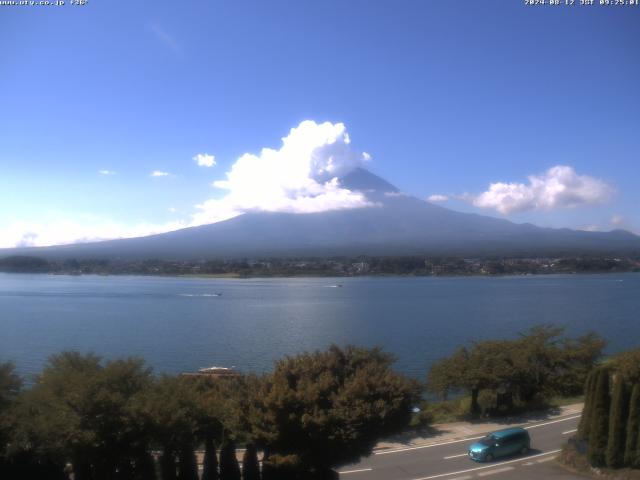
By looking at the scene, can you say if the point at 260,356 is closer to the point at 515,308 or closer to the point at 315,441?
the point at 315,441

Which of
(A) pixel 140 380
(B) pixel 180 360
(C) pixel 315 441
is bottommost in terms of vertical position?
(B) pixel 180 360

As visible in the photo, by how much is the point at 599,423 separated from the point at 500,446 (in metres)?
1.52

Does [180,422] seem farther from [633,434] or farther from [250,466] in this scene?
[633,434]

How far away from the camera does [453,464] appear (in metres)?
8.38

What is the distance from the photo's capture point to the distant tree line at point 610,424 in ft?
23.4

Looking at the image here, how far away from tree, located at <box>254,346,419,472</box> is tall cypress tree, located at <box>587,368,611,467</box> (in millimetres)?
2442

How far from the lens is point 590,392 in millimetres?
7688

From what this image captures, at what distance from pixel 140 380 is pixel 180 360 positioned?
1434 centimetres

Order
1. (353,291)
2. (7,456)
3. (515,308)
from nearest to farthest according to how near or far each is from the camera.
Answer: (7,456) → (515,308) → (353,291)

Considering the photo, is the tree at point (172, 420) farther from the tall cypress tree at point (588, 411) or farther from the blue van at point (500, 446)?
the tall cypress tree at point (588, 411)

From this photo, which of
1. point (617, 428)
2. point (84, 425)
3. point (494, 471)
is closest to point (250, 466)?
point (84, 425)

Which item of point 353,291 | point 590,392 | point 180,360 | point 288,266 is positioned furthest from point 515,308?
point 288,266

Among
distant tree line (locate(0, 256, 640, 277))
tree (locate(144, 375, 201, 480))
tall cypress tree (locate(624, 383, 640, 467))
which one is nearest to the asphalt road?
tall cypress tree (locate(624, 383, 640, 467))

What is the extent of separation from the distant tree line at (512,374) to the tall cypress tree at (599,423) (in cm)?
463
